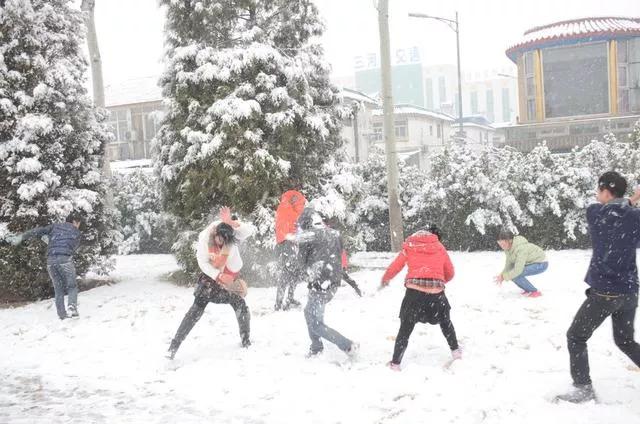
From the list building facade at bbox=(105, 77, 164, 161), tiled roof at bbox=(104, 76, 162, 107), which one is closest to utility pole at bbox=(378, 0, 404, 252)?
tiled roof at bbox=(104, 76, 162, 107)

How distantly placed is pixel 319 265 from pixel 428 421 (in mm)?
2139

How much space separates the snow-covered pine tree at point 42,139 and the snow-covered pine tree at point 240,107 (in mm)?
1546

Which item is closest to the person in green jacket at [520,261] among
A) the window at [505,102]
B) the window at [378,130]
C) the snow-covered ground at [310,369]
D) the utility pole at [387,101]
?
the snow-covered ground at [310,369]

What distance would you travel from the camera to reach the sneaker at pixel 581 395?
14.7 feet

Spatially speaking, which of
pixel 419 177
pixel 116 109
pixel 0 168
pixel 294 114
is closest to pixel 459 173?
pixel 419 177

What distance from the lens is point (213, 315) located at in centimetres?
859

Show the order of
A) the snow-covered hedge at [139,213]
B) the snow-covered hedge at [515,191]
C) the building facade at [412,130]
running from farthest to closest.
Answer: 1. the building facade at [412,130]
2. the snow-covered hedge at [139,213]
3. the snow-covered hedge at [515,191]

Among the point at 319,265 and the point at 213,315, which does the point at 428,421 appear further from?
the point at 213,315

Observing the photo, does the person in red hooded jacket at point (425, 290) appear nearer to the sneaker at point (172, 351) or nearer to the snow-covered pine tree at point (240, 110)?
the sneaker at point (172, 351)

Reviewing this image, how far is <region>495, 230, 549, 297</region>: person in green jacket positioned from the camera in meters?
8.06

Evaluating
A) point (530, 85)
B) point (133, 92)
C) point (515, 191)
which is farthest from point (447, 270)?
point (133, 92)

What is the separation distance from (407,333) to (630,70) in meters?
22.5

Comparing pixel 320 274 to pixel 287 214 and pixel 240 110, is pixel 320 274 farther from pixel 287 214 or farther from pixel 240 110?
pixel 240 110

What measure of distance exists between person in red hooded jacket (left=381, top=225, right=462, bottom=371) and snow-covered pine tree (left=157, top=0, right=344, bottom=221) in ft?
17.5
